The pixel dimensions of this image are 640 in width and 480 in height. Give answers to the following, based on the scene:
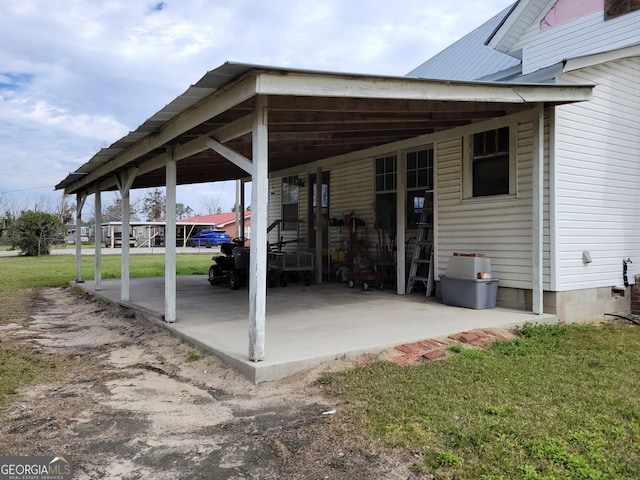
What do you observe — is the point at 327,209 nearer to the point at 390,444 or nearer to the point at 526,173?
the point at 526,173

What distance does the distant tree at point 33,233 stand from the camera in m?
25.7

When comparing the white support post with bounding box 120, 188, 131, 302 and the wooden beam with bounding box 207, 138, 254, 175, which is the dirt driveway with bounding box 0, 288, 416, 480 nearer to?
the wooden beam with bounding box 207, 138, 254, 175

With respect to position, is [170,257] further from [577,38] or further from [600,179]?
[577,38]

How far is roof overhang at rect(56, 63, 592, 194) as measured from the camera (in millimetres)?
4082

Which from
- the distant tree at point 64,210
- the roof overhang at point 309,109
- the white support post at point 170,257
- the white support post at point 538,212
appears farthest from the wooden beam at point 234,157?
the distant tree at point 64,210

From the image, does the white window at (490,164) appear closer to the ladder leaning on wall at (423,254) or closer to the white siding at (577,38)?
the ladder leaning on wall at (423,254)

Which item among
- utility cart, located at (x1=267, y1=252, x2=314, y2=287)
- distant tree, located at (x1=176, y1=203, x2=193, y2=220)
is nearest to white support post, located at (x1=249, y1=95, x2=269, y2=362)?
utility cart, located at (x1=267, y1=252, x2=314, y2=287)

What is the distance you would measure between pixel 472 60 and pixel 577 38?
300 centimetres

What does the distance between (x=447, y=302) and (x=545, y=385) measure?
3.40 metres

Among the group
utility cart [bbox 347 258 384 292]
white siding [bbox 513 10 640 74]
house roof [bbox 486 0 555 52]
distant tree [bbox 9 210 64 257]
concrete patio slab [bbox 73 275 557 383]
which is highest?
house roof [bbox 486 0 555 52]

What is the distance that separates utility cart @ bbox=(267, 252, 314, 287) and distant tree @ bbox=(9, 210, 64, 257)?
70.5 feet

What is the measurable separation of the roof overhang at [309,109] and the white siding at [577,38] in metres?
5.08

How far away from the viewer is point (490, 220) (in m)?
7.12

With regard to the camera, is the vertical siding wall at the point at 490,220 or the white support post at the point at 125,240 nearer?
the vertical siding wall at the point at 490,220
